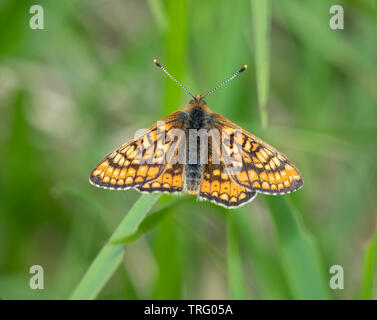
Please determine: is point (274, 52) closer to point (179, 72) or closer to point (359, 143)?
point (359, 143)

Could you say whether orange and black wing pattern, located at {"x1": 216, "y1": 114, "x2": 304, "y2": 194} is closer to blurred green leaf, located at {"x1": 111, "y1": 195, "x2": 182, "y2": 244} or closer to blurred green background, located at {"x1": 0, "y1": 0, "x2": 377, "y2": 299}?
blurred green background, located at {"x1": 0, "y1": 0, "x2": 377, "y2": 299}

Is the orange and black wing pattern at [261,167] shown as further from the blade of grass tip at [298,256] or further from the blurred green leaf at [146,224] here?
the blurred green leaf at [146,224]

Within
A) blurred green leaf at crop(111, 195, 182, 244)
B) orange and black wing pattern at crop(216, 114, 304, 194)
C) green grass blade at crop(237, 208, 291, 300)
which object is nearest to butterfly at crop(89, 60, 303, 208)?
orange and black wing pattern at crop(216, 114, 304, 194)

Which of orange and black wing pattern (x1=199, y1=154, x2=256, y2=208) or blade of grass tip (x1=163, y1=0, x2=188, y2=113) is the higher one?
blade of grass tip (x1=163, y1=0, x2=188, y2=113)

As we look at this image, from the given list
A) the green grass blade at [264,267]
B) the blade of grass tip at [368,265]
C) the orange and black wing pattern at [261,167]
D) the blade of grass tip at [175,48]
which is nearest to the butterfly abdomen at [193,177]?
the orange and black wing pattern at [261,167]

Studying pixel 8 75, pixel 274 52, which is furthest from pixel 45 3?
pixel 274 52
